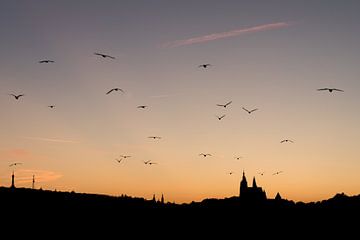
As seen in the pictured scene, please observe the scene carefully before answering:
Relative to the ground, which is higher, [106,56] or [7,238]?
[106,56]

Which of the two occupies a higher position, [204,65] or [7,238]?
[204,65]

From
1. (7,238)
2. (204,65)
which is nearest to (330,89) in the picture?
(204,65)

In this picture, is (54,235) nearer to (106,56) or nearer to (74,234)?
(74,234)

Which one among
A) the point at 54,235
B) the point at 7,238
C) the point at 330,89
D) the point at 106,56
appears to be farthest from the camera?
the point at 54,235

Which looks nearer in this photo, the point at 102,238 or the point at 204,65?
the point at 204,65

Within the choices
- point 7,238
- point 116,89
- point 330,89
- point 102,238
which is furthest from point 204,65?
point 102,238

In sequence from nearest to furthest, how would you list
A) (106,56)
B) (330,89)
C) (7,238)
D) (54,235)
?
(106,56), (330,89), (7,238), (54,235)

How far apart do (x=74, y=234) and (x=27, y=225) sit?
60.3 feet

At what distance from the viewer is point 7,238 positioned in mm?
174125

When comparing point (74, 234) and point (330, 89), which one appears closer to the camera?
point (330, 89)

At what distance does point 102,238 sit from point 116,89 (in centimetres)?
15997

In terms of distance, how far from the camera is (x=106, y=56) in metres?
40.5

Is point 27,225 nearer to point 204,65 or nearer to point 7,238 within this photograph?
point 7,238

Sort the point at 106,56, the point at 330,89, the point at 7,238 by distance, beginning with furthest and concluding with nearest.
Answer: the point at 7,238, the point at 330,89, the point at 106,56
